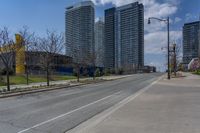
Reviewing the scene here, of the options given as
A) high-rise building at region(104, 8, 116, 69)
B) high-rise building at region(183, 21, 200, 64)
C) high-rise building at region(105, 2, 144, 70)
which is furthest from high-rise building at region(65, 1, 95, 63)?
high-rise building at region(183, 21, 200, 64)

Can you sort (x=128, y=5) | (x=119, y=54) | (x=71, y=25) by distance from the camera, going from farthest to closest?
(x=119, y=54)
(x=128, y=5)
(x=71, y=25)

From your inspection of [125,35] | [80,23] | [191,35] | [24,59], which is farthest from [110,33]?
[24,59]

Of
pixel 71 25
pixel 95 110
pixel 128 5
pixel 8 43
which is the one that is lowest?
pixel 95 110

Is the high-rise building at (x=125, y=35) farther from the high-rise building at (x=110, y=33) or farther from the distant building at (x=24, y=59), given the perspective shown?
the distant building at (x=24, y=59)

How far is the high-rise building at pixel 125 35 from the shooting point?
10775 cm

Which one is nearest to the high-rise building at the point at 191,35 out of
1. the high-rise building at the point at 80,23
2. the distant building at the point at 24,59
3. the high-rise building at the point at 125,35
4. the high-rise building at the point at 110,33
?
the high-rise building at the point at 125,35

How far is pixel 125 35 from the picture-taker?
12594 centimetres

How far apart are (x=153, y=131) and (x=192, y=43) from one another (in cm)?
12841

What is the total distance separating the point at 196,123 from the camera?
1080 cm

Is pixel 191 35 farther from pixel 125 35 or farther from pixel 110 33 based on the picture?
pixel 110 33

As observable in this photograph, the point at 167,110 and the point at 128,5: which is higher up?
the point at 128,5

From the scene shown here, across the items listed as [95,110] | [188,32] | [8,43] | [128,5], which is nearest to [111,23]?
[128,5]

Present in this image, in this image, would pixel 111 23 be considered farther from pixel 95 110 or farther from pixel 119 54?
pixel 95 110

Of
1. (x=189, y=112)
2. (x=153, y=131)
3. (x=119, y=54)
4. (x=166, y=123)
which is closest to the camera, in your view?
(x=153, y=131)
